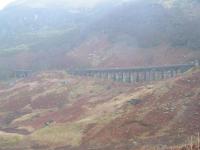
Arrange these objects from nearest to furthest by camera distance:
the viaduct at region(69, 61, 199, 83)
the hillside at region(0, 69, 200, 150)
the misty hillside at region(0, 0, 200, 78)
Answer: the hillside at region(0, 69, 200, 150) → the viaduct at region(69, 61, 199, 83) → the misty hillside at region(0, 0, 200, 78)

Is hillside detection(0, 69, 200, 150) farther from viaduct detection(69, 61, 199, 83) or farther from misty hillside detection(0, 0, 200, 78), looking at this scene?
misty hillside detection(0, 0, 200, 78)

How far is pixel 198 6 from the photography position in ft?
391

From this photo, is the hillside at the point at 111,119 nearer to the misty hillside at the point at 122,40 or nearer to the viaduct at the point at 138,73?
the viaduct at the point at 138,73

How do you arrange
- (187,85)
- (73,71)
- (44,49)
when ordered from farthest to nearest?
(44,49) < (73,71) < (187,85)

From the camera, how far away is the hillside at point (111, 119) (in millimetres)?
48094

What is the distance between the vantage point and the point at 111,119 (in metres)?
54.2

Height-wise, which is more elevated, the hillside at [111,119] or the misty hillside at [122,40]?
the misty hillside at [122,40]

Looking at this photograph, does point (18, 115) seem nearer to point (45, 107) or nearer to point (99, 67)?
point (45, 107)

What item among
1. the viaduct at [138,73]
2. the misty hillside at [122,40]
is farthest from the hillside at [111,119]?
the misty hillside at [122,40]

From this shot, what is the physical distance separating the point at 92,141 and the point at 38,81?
4811 cm

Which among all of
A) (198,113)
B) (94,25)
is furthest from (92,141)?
(94,25)

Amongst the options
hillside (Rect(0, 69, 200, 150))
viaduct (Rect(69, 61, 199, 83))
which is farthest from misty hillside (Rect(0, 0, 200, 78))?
hillside (Rect(0, 69, 200, 150))

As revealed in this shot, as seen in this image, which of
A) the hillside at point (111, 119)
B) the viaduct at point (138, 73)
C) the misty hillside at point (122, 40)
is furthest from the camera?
the misty hillside at point (122, 40)

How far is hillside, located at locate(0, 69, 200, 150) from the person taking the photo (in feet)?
158
